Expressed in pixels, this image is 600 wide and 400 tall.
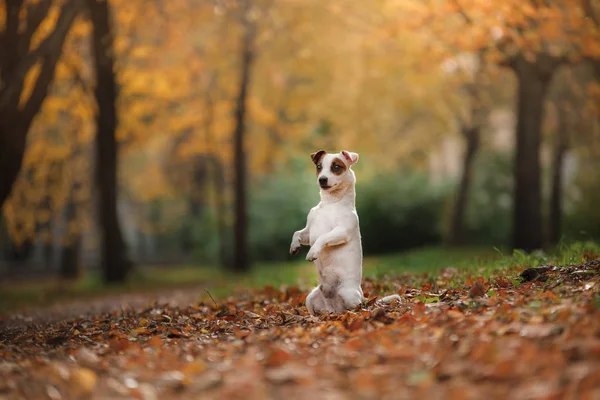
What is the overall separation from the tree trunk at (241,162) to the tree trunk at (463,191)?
628 centimetres

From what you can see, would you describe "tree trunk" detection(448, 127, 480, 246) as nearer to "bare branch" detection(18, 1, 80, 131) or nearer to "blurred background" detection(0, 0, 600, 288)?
"blurred background" detection(0, 0, 600, 288)

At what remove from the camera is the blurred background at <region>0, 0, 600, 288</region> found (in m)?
14.1

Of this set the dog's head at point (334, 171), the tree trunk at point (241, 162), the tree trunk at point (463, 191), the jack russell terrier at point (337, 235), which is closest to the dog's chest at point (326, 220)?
the jack russell terrier at point (337, 235)

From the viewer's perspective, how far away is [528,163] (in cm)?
1480

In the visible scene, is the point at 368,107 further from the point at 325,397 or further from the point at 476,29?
the point at 325,397

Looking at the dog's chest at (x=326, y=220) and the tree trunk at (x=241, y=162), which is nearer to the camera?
the dog's chest at (x=326, y=220)

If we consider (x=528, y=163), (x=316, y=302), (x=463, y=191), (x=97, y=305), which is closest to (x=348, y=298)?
(x=316, y=302)

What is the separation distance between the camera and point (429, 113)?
23312 mm

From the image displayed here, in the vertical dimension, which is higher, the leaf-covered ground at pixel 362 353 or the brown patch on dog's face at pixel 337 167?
the brown patch on dog's face at pixel 337 167

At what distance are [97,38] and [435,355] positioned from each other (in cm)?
1427

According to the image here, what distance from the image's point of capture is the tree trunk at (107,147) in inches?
646

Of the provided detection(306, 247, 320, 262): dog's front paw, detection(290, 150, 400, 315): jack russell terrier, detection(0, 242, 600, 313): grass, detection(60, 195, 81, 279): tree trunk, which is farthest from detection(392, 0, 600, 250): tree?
detection(60, 195, 81, 279): tree trunk

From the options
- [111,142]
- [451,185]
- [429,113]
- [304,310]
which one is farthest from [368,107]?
[304,310]

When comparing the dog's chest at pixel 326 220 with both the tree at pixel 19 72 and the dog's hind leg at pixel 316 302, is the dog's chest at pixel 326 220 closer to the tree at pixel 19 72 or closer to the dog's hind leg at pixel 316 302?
the dog's hind leg at pixel 316 302
